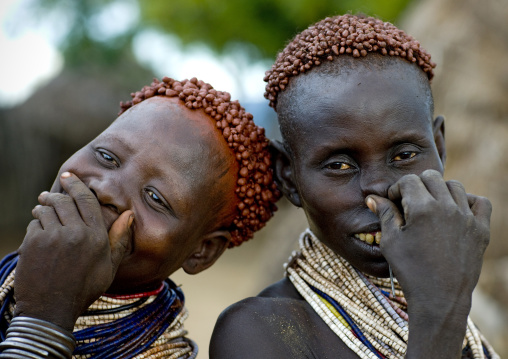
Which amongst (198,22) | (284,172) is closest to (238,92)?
(198,22)

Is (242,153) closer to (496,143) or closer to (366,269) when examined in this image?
(366,269)

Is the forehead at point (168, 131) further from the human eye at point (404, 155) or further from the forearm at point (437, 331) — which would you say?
the forearm at point (437, 331)

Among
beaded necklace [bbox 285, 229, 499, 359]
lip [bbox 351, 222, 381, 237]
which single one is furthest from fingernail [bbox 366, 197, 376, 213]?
beaded necklace [bbox 285, 229, 499, 359]

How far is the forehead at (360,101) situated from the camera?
251 cm

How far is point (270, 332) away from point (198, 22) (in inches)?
651

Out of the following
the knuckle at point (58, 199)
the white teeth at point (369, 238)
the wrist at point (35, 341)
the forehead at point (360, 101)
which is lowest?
the wrist at point (35, 341)

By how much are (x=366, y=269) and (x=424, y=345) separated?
20.4 inches

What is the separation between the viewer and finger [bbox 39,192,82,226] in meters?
2.34

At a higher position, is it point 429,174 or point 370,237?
point 429,174

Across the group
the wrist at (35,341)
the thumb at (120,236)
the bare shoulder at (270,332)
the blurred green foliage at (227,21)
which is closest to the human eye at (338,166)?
the bare shoulder at (270,332)

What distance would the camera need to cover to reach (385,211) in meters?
2.33

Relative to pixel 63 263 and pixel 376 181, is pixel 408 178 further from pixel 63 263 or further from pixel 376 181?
pixel 63 263

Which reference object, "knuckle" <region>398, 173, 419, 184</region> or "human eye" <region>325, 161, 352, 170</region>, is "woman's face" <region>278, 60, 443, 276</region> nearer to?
"human eye" <region>325, 161, 352, 170</region>

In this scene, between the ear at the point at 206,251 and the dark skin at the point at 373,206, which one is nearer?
the dark skin at the point at 373,206
